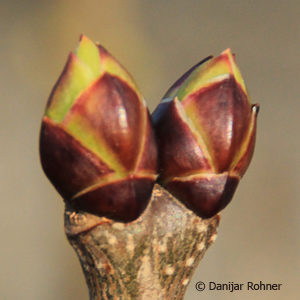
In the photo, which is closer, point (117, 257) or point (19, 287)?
point (117, 257)

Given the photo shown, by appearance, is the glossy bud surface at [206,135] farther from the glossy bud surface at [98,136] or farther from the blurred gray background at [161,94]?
the blurred gray background at [161,94]

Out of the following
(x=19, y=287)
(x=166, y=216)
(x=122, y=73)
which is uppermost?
(x=122, y=73)

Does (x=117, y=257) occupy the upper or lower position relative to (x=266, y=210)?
lower

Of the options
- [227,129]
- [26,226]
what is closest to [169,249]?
[227,129]

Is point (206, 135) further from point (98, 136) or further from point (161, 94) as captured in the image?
point (161, 94)

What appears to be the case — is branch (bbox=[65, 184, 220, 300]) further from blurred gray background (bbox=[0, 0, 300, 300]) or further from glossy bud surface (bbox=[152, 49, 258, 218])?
blurred gray background (bbox=[0, 0, 300, 300])

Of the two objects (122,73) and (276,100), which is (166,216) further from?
(276,100)

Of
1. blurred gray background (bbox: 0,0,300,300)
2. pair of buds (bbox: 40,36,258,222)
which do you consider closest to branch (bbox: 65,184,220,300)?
pair of buds (bbox: 40,36,258,222)
